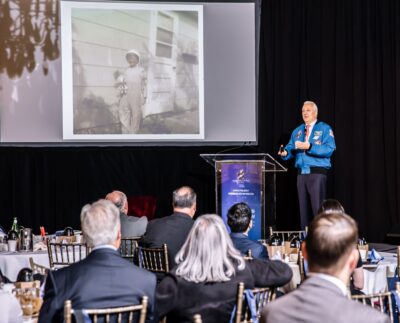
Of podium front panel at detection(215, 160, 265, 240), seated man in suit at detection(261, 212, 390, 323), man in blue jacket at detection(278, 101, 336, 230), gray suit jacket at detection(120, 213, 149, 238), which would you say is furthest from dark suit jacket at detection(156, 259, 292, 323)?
man in blue jacket at detection(278, 101, 336, 230)

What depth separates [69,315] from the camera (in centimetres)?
266

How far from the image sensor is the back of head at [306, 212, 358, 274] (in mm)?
2031

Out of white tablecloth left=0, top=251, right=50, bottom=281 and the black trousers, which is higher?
the black trousers

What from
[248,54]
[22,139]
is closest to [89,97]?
[22,139]

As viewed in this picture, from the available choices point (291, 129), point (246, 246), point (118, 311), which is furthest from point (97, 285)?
point (291, 129)

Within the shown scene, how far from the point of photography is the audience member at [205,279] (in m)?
3.08

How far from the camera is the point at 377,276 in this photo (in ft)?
16.9

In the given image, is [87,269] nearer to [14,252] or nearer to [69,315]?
[69,315]

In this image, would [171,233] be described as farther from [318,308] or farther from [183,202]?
[318,308]

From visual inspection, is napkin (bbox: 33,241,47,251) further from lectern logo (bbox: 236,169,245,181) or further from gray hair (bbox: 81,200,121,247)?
gray hair (bbox: 81,200,121,247)

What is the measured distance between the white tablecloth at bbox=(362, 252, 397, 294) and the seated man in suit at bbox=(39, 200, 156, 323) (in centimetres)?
246

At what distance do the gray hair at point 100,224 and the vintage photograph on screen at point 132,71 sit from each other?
241 inches

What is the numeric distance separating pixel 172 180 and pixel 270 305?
25.1 feet

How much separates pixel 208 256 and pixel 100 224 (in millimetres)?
492
